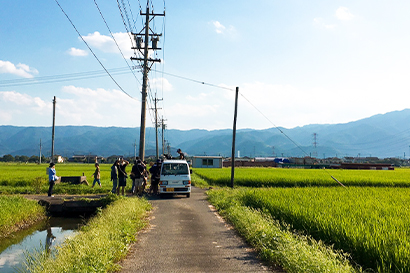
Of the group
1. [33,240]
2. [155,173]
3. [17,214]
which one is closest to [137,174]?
[155,173]

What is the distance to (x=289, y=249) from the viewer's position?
6422 millimetres

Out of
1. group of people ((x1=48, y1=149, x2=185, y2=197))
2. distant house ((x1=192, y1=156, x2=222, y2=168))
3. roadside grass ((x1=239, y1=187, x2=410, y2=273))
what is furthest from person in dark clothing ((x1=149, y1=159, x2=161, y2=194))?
distant house ((x1=192, y1=156, x2=222, y2=168))

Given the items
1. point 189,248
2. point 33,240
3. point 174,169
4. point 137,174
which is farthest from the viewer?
point 137,174

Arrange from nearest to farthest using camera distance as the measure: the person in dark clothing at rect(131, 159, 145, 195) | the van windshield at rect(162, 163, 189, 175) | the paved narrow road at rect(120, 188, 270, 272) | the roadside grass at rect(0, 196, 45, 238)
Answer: the paved narrow road at rect(120, 188, 270, 272), the roadside grass at rect(0, 196, 45, 238), the van windshield at rect(162, 163, 189, 175), the person in dark clothing at rect(131, 159, 145, 195)

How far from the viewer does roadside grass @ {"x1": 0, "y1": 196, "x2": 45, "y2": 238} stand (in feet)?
37.9

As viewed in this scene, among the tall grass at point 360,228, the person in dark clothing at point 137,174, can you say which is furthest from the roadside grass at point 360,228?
the person in dark clothing at point 137,174

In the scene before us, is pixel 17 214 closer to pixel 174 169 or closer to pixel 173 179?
pixel 173 179

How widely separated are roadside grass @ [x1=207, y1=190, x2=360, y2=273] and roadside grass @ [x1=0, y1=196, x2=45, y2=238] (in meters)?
7.57

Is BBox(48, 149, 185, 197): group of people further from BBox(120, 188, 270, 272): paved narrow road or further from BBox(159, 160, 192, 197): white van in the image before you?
BBox(120, 188, 270, 272): paved narrow road

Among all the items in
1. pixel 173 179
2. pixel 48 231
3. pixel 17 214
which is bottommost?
pixel 48 231

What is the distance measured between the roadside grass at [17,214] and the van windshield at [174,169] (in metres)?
5.86

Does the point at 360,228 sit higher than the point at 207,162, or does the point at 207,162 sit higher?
the point at 360,228

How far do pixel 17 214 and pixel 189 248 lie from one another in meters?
8.10

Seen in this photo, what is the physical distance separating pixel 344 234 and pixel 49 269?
5407mm
